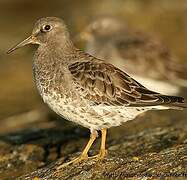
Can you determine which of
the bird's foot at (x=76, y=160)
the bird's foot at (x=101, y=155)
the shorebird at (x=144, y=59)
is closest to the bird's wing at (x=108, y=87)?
the bird's foot at (x=101, y=155)

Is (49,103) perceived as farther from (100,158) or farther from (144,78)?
(144,78)

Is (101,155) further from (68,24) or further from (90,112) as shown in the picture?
(68,24)

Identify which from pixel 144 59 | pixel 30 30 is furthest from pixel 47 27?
pixel 30 30

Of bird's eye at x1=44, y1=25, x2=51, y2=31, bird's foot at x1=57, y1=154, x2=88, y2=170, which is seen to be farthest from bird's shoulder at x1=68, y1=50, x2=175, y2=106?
bird's eye at x1=44, y1=25, x2=51, y2=31

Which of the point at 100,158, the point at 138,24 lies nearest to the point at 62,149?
the point at 100,158

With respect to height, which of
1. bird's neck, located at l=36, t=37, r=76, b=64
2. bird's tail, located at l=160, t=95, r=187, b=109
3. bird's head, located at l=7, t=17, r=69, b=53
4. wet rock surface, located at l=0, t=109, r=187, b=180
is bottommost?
wet rock surface, located at l=0, t=109, r=187, b=180

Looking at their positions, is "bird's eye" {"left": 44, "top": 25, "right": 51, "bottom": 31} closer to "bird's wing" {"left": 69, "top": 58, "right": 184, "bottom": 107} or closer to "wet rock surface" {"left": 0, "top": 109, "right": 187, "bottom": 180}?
"bird's wing" {"left": 69, "top": 58, "right": 184, "bottom": 107}
